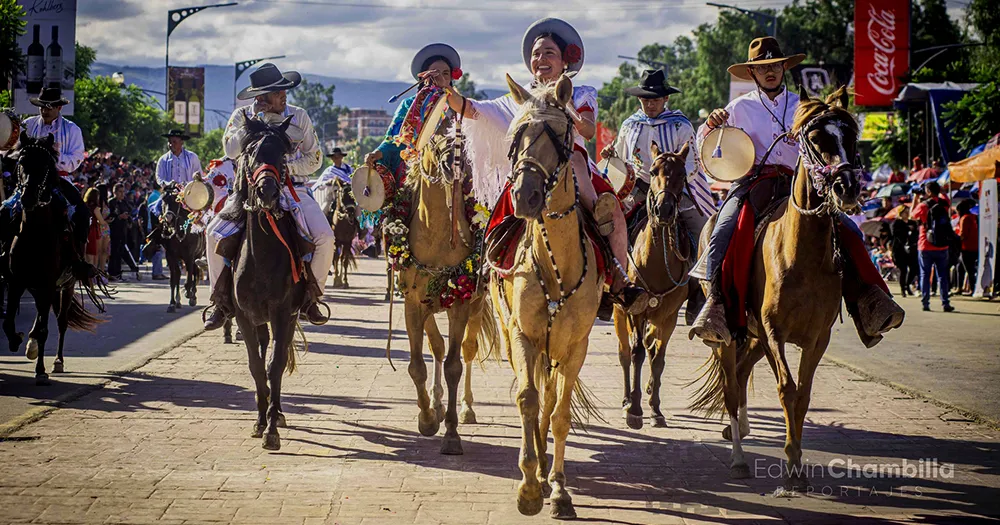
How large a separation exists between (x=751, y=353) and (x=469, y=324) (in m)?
2.54

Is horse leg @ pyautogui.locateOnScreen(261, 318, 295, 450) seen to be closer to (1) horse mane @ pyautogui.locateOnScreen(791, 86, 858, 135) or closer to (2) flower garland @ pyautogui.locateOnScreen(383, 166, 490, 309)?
(2) flower garland @ pyautogui.locateOnScreen(383, 166, 490, 309)

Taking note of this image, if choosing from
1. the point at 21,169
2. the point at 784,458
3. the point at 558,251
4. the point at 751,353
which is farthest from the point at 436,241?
the point at 21,169

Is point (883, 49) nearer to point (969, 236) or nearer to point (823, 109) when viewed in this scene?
point (969, 236)

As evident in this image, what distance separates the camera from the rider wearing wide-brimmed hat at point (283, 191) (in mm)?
9125

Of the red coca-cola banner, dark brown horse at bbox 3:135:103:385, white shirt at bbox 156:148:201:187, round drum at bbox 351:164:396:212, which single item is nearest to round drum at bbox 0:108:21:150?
dark brown horse at bbox 3:135:103:385

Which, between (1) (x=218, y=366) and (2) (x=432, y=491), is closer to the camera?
(2) (x=432, y=491)

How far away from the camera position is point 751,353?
8.95 meters

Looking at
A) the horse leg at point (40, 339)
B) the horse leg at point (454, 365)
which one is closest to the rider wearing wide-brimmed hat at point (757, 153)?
the horse leg at point (454, 365)

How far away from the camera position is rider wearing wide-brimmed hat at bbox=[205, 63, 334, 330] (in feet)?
29.9

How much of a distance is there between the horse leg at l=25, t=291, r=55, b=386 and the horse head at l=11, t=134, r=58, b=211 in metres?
1.06

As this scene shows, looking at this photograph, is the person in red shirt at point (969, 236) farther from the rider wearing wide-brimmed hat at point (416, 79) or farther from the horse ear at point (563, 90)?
the horse ear at point (563, 90)

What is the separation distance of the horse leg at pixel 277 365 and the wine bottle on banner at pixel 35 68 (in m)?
16.2

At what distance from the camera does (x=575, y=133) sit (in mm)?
7379

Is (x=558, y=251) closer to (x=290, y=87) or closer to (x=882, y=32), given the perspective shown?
(x=290, y=87)
